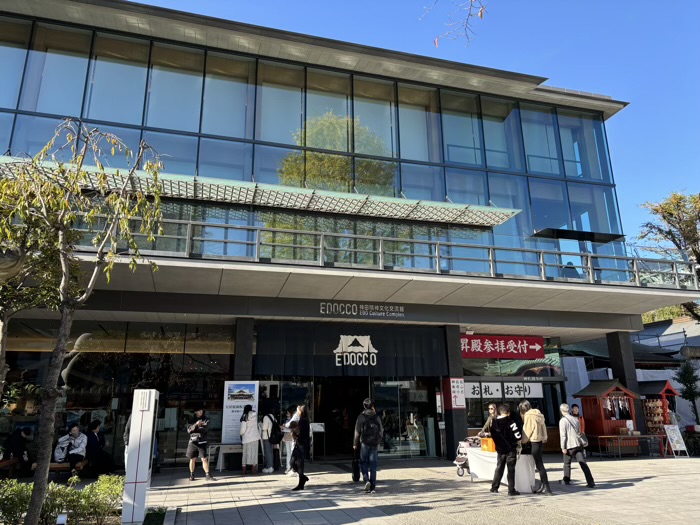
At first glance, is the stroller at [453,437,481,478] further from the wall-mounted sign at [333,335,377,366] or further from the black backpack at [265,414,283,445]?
the black backpack at [265,414,283,445]

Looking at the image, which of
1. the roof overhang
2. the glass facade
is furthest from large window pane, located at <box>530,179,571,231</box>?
the roof overhang

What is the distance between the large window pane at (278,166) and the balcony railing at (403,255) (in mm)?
2245

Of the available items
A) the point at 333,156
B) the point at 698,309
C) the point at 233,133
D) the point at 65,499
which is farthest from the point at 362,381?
the point at 698,309

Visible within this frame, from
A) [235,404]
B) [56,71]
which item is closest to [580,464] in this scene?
[235,404]

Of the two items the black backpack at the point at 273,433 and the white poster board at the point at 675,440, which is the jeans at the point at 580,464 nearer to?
the black backpack at the point at 273,433

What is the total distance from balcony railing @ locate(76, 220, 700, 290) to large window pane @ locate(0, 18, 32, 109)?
19.6 feet

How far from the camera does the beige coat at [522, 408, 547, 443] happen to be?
10.2 m

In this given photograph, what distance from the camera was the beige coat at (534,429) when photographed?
10.2 metres

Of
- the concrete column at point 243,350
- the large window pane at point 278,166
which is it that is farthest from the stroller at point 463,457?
the large window pane at point 278,166

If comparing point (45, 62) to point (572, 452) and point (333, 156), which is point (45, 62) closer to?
point (333, 156)

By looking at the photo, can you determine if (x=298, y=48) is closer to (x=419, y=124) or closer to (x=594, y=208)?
(x=419, y=124)

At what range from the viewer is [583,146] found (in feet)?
60.0

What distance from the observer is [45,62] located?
14156 mm

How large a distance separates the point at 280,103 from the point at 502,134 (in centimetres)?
793
